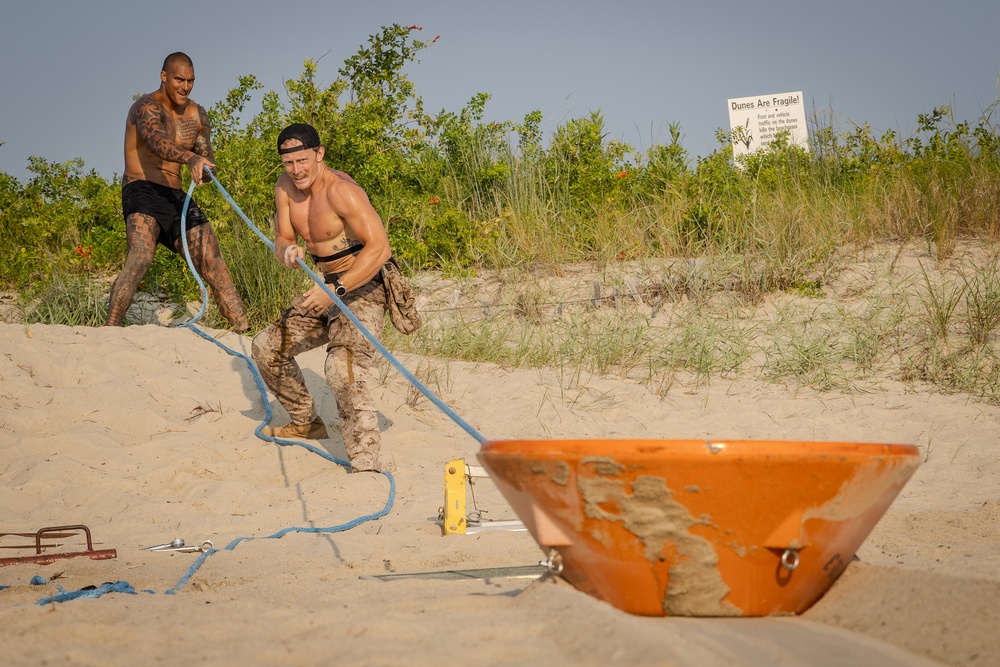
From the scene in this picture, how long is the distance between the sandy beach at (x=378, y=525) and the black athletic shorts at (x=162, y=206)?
0.83m

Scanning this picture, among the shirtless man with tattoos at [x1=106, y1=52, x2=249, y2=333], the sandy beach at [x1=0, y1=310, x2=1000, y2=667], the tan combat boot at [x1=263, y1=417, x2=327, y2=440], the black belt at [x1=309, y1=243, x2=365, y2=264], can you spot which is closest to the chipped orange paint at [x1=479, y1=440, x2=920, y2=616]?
the sandy beach at [x1=0, y1=310, x2=1000, y2=667]

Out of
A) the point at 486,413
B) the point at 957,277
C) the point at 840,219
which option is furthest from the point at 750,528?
the point at 840,219

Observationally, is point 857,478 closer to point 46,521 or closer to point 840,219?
point 46,521

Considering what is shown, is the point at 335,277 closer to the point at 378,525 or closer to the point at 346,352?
the point at 346,352

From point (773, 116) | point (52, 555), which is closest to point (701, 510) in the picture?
point (52, 555)

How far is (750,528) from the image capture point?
2.25 m

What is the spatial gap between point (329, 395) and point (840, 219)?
16.6 ft

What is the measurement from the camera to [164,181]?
6910 millimetres

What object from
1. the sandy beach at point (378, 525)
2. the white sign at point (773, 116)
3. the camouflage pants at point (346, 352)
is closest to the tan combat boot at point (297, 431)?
the sandy beach at point (378, 525)

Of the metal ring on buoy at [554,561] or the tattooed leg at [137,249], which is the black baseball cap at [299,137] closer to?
the tattooed leg at [137,249]

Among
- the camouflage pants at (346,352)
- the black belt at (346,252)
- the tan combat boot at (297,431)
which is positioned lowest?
the tan combat boot at (297,431)

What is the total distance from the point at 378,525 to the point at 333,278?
149cm

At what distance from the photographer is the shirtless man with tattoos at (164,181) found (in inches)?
258

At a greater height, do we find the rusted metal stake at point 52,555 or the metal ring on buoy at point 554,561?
the metal ring on buoy at point 554,561
